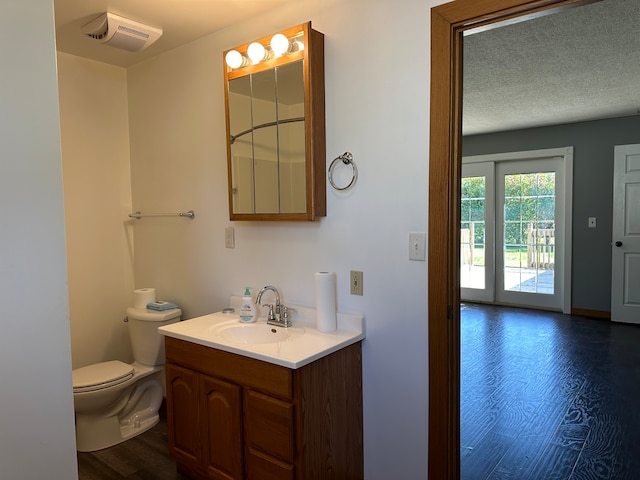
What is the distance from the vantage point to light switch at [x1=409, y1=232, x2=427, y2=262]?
1.83 m

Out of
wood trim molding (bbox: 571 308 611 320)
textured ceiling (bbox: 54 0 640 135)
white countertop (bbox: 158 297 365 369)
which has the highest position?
textured ceiling (bbox: 54 0 640 135)

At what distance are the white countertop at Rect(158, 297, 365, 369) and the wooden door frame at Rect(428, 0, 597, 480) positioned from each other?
39cm

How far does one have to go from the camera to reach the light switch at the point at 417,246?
183 cm

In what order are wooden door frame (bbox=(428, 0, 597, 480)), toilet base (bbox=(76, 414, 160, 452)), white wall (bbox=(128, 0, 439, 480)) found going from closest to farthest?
wooden door frame (bbox=(428, 0, 597, 480)), white wall (bbox=(128, 0, 439, 480)), toilet base (bbox=(76, 414, 160, 452))

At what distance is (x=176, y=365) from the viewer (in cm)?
220

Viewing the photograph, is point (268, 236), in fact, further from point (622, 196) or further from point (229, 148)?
point (622, 196)

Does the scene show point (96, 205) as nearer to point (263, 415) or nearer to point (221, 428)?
point (221, 428)

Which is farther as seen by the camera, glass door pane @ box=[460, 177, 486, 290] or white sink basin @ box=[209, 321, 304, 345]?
glass door pane @ box=[460, 177, 486, 290]

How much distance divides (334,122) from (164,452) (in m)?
2.05

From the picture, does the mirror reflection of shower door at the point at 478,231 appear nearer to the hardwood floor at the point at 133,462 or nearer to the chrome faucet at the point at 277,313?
the chrome faucet at the point at 277,313

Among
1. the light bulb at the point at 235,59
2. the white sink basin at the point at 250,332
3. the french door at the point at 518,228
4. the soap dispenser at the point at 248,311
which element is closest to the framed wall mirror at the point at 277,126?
the light bulb at the point at 235,59

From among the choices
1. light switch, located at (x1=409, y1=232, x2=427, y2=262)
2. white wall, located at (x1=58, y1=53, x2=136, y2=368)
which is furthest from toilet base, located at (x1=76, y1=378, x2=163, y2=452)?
light switch, located at (x1=409, y1=232, x2=427, y2=262)

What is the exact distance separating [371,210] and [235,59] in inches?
41.5

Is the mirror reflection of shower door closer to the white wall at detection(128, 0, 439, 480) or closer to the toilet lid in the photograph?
the white wall at detection(128, 0, 439, 480)
